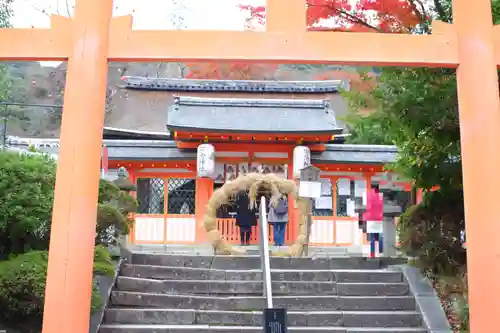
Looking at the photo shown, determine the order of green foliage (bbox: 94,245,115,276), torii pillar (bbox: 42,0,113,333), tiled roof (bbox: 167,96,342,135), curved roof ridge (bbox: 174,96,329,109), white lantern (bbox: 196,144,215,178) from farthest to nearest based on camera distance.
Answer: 1. curved roof ridge (bbox: 174,96,329,109)
2. tiled roof (bbox: 167,96,342,135)
3. white lantern (bbox: 196,144,215,178)
4. green foliage (bbox: 94,245,115,276)
5. torii pillar (bbox: 42,0,113,333)

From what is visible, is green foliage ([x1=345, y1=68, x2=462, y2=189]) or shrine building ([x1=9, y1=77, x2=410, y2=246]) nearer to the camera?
green foliage ([x1=345, y1=68, x2=462, y2=189])

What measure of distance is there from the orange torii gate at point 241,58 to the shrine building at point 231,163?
9.73 meters

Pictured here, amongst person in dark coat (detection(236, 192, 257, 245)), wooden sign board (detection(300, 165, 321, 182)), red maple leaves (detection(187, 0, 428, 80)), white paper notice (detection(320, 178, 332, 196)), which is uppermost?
red maple leaves (detection(187, 0, 428, 80))

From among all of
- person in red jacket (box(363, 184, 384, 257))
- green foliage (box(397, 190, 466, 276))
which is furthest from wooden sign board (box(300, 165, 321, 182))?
Answer: green foliage (box(397, 190, 466, 276))

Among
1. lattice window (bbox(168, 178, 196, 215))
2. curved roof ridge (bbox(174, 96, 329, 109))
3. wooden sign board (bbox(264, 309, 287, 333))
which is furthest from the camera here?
curved roof ridge (bbox(174, 96, 329, 109))

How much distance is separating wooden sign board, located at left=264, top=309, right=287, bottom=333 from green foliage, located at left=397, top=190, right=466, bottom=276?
270 centimetres

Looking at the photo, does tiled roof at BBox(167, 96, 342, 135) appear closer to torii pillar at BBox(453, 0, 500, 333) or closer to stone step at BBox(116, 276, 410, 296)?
stone step at BBox(116, 276, 410, 296)

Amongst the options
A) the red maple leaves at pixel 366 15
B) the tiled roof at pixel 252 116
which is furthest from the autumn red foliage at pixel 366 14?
the tiled roof at pixel 252 116

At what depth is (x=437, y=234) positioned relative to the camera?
22.3 ft

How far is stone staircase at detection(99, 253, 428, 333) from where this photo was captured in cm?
665

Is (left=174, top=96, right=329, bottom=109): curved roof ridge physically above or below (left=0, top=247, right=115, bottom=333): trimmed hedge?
above

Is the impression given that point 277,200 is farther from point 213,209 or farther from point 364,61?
point 364,61

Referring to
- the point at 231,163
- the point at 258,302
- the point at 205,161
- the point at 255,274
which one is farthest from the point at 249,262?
the point at 231,163

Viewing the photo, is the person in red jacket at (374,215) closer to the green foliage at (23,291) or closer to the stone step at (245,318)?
the stone step at (245,318)
